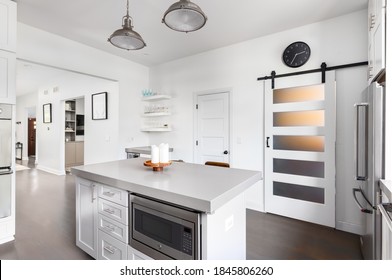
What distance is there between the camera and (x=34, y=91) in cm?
766

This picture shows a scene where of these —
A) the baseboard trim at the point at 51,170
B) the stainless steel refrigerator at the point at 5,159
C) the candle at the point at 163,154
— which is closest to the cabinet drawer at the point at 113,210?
the candle at the point at 163,154

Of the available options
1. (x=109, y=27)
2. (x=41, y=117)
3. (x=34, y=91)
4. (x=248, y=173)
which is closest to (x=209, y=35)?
(x=109, y=27)

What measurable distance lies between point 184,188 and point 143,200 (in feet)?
1.10

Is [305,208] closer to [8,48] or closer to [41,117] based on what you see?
[8,48]

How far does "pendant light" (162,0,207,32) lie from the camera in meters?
1.54

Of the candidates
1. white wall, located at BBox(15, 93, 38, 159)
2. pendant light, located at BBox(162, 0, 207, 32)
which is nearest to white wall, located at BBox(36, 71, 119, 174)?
white wall, located at BBox(15, 93, 38, 159)

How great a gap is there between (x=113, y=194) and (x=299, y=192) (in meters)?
2.63

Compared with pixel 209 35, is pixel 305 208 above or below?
below

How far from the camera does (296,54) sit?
9.75 feet

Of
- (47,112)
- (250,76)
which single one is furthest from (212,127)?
(47,112)

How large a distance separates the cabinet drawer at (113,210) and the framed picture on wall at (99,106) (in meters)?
3.23

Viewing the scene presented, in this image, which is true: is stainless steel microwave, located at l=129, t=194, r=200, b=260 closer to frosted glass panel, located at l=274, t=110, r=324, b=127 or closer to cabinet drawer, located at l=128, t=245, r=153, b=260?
cabinet drawer, located at l=128, t=245, r=153, b=260

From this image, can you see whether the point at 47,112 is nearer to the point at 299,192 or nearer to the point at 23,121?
the point at 23,121
